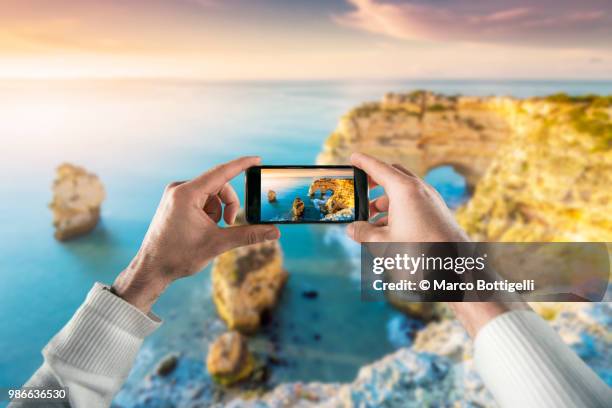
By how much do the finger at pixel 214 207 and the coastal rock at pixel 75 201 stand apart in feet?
53.5

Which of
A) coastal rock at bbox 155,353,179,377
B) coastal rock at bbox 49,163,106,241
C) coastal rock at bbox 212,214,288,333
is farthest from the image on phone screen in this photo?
coastal rock at bbox 49,163,106,241

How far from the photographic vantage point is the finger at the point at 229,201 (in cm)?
220

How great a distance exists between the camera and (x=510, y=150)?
11711 millimetres

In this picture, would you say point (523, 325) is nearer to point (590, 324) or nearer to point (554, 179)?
point (590, 324)

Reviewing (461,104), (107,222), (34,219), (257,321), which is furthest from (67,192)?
(461,104)

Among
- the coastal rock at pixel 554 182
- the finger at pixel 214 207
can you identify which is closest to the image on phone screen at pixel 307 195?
the finger at pixel 214 207

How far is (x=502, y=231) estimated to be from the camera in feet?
34.4

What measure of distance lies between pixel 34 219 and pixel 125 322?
2330 cm

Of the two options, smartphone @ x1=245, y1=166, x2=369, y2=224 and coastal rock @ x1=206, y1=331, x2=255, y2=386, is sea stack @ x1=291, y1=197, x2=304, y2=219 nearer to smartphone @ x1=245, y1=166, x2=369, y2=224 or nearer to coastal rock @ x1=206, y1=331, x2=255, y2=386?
smartphone @ x1=245, y1=166, x2=369, y2=224

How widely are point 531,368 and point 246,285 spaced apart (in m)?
9.04

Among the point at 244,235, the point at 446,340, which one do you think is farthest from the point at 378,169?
the point at 446,340

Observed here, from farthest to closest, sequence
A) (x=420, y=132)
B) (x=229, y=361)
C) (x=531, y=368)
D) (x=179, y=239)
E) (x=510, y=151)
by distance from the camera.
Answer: (x=420, y=132), (x=510, y=151), (x=229, y=361), (x=179, y=239), (x=531, y=368)

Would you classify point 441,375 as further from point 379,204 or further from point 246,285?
point 246,285

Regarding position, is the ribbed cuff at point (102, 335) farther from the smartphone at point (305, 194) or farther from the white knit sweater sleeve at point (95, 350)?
the smartphone at point (305, 194)
